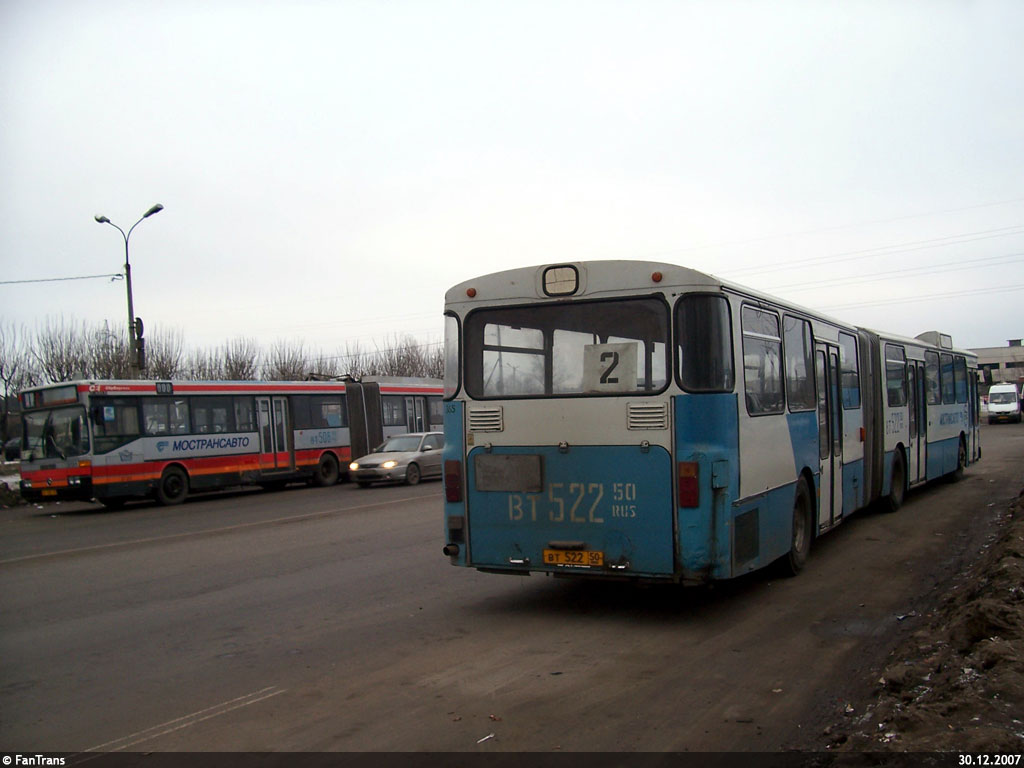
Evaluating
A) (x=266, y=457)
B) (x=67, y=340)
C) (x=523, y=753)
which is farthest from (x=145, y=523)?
(x=67, y=340)

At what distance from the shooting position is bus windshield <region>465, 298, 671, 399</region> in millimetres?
7680

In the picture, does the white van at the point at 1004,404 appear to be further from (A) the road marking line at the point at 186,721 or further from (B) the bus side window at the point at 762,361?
(A) the road marking line at the point at 186,721

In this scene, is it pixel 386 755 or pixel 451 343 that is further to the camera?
pixel 451 343

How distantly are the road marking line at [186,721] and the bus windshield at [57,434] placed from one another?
17.9m

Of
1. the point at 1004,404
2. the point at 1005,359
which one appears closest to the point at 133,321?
the point at 1004,404

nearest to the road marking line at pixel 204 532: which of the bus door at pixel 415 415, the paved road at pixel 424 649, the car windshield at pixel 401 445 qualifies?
the paved road at pixel 424 649

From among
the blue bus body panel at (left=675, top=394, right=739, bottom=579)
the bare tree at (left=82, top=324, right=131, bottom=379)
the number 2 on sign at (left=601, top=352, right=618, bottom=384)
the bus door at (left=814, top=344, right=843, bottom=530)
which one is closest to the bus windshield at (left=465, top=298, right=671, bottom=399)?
the number 2 on sign at (left=601, top=352, right=618, bottom=384)

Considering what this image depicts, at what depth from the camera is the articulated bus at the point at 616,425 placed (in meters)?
7.52

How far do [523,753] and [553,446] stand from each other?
3.45m

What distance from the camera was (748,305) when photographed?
847 centimetres

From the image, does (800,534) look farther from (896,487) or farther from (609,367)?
(896,487)

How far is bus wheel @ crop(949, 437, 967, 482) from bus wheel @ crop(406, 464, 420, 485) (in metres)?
13.6

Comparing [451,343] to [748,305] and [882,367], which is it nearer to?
[748,305]

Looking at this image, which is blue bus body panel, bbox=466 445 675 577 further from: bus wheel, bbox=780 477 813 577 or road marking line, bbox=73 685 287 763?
bus wheel, bbox=780 477 813 577
